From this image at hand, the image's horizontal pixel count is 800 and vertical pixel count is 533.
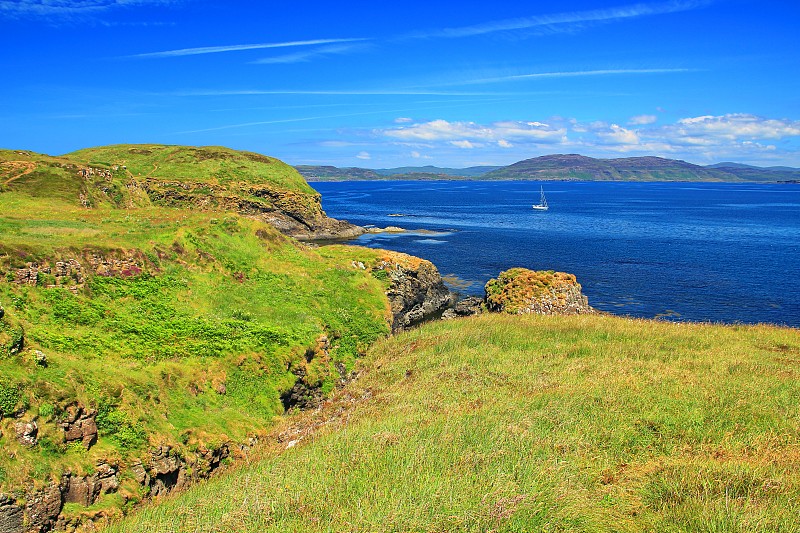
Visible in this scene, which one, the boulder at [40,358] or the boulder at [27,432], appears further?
the boulder at [40,358]

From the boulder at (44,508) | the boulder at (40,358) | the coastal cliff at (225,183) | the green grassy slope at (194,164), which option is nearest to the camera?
Result: the boulder at (44,508)

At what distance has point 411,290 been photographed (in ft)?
152

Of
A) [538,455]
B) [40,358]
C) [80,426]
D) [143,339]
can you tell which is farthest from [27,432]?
[538,455]

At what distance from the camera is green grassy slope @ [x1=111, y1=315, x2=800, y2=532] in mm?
10203

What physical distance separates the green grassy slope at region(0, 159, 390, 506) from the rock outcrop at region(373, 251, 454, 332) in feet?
20.2

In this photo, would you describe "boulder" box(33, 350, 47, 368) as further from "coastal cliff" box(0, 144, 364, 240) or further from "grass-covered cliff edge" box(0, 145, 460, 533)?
"coastal cliff" box(0, 144, 364, 240)

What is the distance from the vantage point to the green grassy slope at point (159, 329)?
1481 cm

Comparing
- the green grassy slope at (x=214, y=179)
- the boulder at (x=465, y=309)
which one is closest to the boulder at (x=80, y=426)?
the boulder at (x=465, y=309)

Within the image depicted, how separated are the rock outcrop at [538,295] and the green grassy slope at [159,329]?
12210 mm

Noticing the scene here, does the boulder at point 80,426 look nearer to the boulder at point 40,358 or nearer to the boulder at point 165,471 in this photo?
the boulder at point 165,471

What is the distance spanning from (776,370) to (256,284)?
26.3 metres

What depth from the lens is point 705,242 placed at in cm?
9444

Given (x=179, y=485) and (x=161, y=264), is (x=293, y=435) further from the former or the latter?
(x=161, y=264)

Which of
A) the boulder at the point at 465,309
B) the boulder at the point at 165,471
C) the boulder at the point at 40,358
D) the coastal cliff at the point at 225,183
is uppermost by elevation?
the coastal cliff at the point at 225,183
